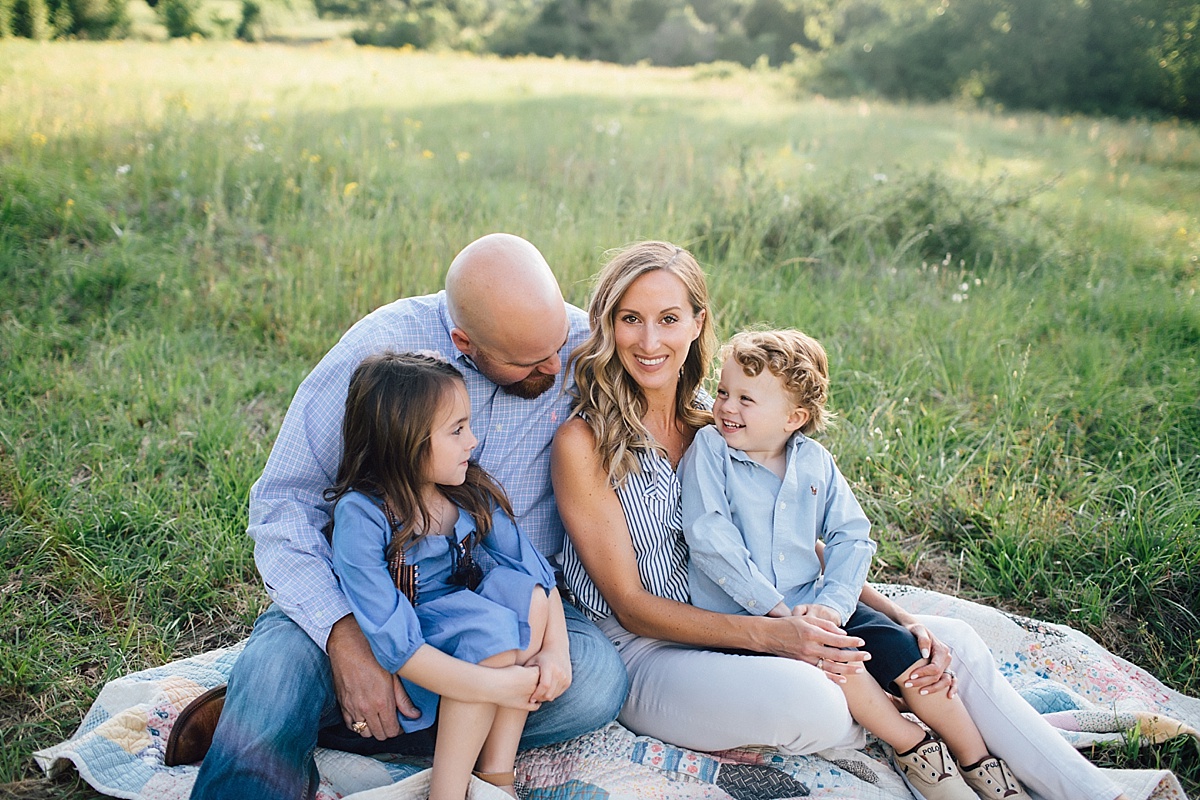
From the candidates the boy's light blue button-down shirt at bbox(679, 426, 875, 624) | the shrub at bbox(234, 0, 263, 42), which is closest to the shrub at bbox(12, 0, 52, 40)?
the shrub at bbox(234, 0, 263, 42)

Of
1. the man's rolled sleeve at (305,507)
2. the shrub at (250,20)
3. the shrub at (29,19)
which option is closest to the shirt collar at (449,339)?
the man's rolled sleeve at (305,507)

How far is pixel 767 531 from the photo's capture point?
275 centimetres

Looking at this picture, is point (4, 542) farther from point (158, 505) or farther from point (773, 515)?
point (773, 515)

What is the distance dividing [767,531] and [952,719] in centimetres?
72

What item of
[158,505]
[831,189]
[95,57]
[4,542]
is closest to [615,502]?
[158,505]

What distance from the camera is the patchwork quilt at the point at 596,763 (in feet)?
8.09

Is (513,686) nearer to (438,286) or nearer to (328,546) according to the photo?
(328,546)

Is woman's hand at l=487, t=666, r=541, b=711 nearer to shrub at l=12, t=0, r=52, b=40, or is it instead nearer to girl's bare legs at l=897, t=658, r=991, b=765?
girl's bare legs at l=897, t=658, r=991, b=765

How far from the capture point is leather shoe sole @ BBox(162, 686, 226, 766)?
250cm

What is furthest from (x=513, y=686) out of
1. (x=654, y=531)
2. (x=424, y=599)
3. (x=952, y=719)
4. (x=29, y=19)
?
(x=29, y=19)

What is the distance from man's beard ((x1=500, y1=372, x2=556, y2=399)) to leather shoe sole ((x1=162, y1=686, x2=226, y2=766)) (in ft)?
3.89

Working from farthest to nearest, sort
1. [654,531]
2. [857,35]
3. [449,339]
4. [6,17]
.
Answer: [857,35] → [6,17] → [449,339] → [654,531]

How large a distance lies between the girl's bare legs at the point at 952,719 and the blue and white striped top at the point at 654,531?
0.72 metres

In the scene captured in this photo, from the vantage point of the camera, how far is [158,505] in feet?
12.2
